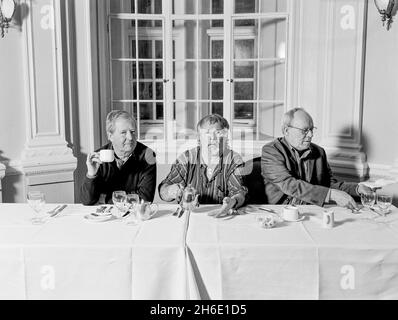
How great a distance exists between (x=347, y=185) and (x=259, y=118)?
1.66 meters

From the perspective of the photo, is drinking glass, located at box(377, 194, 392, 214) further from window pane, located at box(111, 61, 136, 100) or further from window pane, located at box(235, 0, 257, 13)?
window pane, located at box(111, 61, 136, 100)

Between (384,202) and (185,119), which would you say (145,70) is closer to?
(185,119)

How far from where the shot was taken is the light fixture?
138 inches

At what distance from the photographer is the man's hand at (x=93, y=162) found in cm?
274

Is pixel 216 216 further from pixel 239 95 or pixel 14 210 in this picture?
pixel 239 95

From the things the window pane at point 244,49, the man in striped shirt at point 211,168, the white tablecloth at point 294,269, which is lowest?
the white tablecloth at point 294,269

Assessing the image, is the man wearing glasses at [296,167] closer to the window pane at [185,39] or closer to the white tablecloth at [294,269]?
the white tablecloth at [294,269]

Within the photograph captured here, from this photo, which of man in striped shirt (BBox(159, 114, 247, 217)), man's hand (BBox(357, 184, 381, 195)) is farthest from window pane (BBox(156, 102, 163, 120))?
man's hand (BBox(357, 184, 381, 195))

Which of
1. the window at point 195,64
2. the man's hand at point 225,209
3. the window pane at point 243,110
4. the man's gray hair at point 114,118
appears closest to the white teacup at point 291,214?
the man's hand at point 225,209

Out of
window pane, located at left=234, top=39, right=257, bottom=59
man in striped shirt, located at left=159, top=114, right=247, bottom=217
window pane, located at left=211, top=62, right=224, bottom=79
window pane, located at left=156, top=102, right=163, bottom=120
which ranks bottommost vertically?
man in striped shirt, located at left=159, top=114, right=247, bottom=217


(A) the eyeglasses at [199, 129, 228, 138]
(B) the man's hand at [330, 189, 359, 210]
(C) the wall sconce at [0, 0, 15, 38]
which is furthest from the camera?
(C) the wall sconce at [0, 0, 15, 38]

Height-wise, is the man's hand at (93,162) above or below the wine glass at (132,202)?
above

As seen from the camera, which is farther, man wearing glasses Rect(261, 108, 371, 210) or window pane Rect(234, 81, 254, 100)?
window pane Rect(234, 81, 254, 100)

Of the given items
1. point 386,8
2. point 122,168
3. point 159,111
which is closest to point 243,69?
point 159,111
